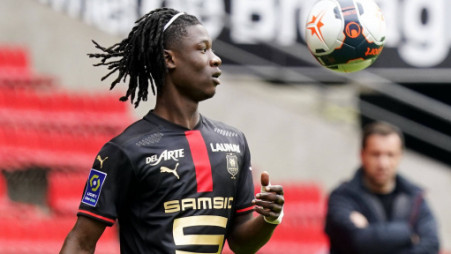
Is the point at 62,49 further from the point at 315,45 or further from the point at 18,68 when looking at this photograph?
the point at 315,45

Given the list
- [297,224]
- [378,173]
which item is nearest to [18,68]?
[297,224]

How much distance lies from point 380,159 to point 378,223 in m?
0.43

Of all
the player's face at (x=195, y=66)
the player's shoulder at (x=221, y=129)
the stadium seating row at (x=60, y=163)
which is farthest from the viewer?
the stadium seating row at (x=60, y=163)

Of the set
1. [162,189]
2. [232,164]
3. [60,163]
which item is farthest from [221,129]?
[60,163]

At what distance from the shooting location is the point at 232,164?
170 inches

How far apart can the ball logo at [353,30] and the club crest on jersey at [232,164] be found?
0.90 metres

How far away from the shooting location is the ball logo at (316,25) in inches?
184

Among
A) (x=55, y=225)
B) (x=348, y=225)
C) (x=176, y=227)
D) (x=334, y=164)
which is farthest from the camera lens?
(x=334, y=164)

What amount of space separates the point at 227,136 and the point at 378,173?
1.95 metres

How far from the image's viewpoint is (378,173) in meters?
6.07

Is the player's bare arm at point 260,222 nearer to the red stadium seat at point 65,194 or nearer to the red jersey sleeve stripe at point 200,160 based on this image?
the red jersey sleeve stripe at point 200,160

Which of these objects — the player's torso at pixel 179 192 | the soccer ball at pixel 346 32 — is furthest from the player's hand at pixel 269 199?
the soccer ball at pixel 346 32

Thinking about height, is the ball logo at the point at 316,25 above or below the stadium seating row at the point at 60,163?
above

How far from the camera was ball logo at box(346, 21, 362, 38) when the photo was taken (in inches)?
183
